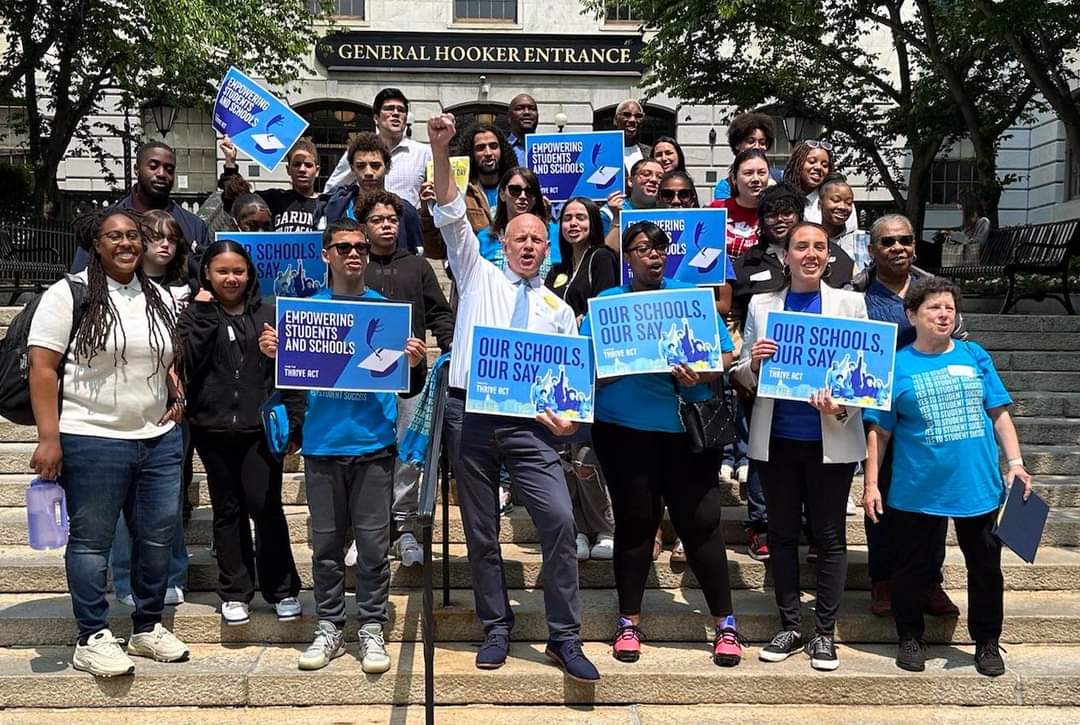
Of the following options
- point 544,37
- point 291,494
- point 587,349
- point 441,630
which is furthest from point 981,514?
point 544,37

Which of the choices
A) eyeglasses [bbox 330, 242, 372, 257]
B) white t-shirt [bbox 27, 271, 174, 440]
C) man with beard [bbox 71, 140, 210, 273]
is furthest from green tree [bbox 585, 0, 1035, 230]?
white t-shirt [bbox 27, 271, 174, 440]

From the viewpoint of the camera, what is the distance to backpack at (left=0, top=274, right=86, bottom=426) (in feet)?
15.3

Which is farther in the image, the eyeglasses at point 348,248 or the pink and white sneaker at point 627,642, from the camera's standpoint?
the pink and white sneaker at point 627,642

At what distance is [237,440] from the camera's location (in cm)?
515

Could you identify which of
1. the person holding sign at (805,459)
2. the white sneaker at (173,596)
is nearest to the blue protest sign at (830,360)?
the person holding sign at (805,459)

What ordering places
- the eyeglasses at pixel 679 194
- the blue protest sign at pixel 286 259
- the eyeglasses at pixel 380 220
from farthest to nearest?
the eyeglasses at pixel 679 194
the blue protest sign at pixel 286 259
the eyeglasses at pixel 380 220

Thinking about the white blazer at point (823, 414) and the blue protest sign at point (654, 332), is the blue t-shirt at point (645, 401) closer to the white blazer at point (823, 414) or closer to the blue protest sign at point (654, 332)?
the blue protest sign at point (654, 332)

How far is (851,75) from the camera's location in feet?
69.2

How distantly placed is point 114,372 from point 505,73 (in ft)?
75.0

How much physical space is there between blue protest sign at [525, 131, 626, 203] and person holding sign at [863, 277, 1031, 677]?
2572 mm

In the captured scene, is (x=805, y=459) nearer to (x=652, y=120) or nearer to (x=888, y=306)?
(x=888, y=306)

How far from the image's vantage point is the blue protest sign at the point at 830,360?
4.99 m

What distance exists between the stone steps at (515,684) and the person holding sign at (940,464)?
0.15 metres

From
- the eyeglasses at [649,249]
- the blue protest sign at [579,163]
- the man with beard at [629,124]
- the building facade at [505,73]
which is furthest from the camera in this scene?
the building facade at [505,73]
